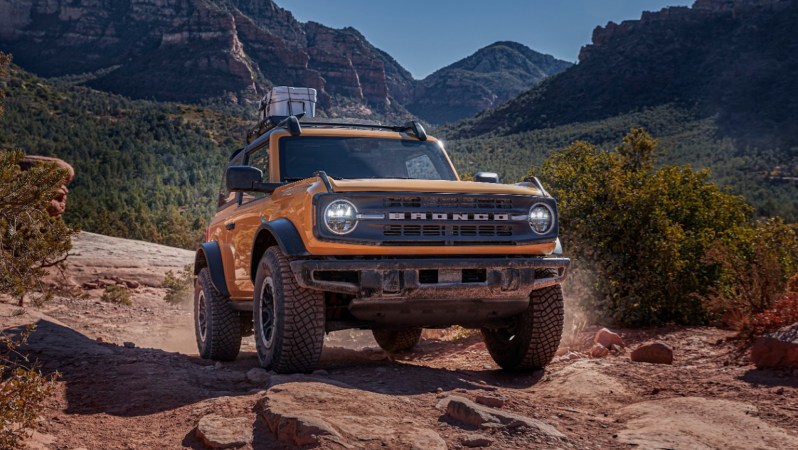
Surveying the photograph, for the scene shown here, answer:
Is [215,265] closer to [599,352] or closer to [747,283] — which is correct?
[599,352]

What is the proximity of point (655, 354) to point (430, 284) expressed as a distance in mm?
2797

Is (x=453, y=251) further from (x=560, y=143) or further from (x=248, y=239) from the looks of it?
(x=560, y=143)

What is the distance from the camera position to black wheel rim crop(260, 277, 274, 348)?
5.68m

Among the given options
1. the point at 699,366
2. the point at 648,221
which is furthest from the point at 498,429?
the point at 648,221

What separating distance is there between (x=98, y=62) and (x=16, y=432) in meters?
144

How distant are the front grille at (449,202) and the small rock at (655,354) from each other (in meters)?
2.34

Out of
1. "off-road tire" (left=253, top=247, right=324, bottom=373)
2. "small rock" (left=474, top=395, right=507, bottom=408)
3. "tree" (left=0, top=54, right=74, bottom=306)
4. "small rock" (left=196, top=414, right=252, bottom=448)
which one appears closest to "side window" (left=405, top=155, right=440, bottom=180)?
"off-road tire" (left=253, top=247, right=324, bottom=373)

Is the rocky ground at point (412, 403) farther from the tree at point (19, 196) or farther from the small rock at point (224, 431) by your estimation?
the tree at point (19, 196)

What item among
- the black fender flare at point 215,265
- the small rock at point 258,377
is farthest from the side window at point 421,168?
the small rock at point 258,377

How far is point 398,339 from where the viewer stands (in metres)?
9.05

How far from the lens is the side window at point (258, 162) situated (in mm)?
6723

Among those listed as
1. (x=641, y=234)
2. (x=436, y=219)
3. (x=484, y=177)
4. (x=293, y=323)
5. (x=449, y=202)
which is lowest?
(x=293, y=323)

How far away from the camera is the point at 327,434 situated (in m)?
3.62

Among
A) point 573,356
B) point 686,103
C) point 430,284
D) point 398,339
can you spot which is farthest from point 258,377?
point 686,103
